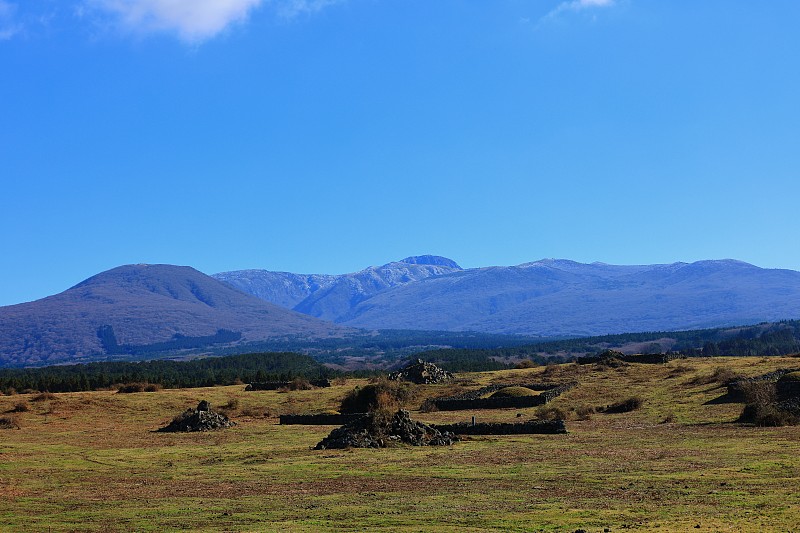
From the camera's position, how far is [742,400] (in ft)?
179

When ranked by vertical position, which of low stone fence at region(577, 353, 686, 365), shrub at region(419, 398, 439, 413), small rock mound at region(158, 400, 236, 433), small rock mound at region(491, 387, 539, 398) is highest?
low stone fence at region(577, 353, 686, 365)

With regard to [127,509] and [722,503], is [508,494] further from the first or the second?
[127,509]

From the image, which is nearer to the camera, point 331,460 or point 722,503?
point 722,503

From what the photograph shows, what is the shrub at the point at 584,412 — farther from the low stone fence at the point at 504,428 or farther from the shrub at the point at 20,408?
the shrub at the point at 20,408

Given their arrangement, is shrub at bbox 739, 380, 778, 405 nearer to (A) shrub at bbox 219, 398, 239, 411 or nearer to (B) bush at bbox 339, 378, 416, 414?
(B) bush at bbox 339, 378, 416, 414

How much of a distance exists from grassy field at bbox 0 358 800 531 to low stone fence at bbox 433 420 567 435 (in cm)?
167

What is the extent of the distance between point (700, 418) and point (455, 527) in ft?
109

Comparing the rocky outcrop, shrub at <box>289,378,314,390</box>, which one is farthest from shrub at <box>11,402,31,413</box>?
the rocky outcrop

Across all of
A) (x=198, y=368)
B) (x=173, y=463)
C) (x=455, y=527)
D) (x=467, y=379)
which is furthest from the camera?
(x=198, y=368)

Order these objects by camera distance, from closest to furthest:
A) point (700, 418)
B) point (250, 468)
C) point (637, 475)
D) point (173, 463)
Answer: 1. point (637, 475)
2. point (250, 468)
3. point (173, 463)
4. point (700, 418)

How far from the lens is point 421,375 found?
90062 mm

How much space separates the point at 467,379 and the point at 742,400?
130 feet

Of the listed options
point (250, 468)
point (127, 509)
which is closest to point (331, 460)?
point (250, 468)

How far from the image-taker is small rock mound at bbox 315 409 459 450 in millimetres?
41812
